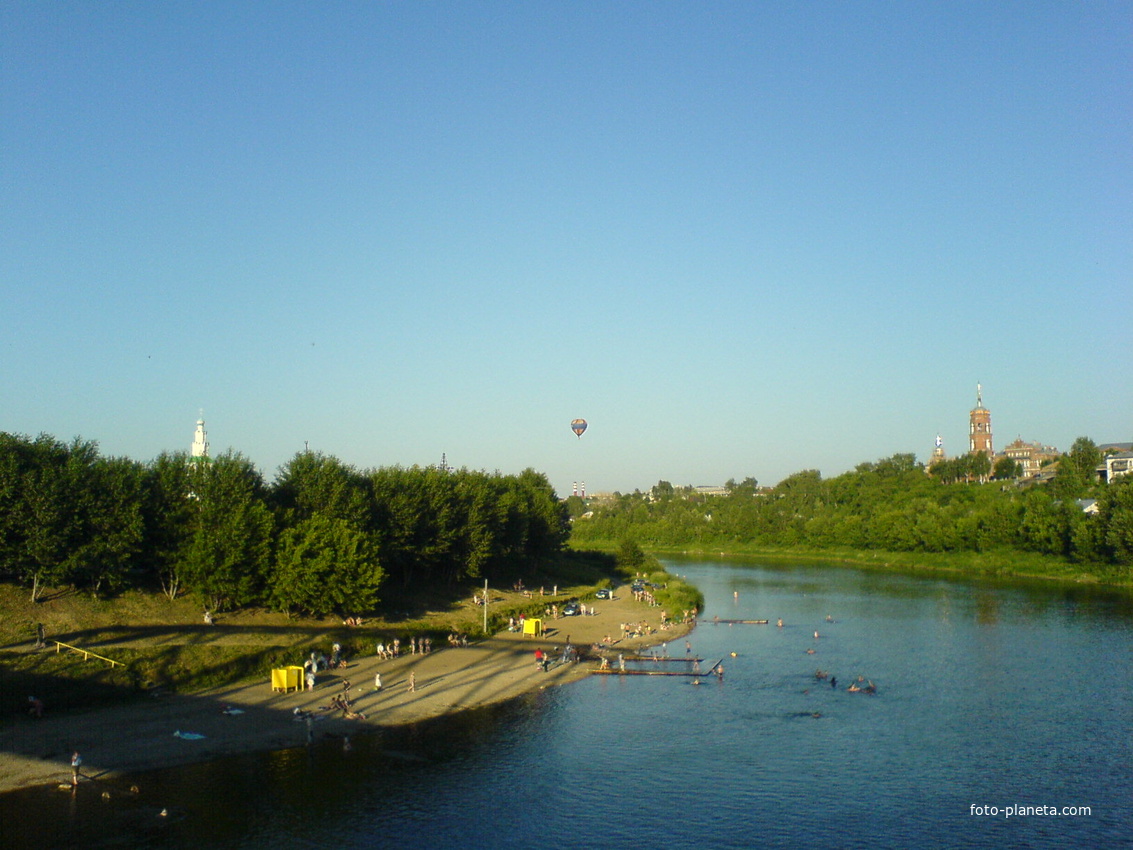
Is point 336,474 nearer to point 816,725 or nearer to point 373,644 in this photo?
point 373,644

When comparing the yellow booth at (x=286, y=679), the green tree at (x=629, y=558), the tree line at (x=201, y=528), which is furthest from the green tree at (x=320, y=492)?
the green tree at (x=629, y=558)

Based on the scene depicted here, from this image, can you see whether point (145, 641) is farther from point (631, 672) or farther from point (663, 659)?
point (663, 659)

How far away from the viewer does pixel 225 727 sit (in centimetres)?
3409

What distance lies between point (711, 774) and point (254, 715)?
59.3 feet

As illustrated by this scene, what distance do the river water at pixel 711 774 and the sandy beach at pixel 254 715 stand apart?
1360 mm

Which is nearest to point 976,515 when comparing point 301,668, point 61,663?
point 301,668

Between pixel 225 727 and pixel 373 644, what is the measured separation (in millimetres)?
15436

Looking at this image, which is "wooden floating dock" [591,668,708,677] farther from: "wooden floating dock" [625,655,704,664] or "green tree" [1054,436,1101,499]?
"green tree" [1054,436,1101,499]

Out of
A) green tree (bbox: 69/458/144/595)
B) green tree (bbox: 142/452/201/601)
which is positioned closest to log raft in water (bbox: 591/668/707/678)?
green tree (bbox: 142/452/201/601)

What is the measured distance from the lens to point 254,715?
36031 mm

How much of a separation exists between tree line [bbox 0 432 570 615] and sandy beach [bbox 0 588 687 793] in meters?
6.85

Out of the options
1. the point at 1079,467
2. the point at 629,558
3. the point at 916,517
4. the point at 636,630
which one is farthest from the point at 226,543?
the point at 1079,467

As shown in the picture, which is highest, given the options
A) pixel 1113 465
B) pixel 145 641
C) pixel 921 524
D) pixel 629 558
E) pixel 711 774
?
pixel 1113 465

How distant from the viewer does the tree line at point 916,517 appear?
95.4 meters
